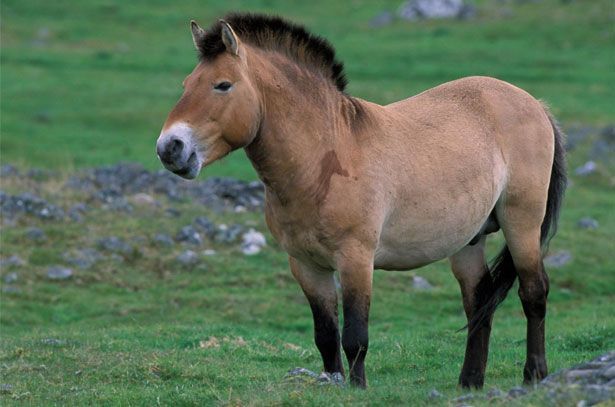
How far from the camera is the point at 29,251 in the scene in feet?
54.8

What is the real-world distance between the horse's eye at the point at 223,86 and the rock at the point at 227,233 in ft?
33.2

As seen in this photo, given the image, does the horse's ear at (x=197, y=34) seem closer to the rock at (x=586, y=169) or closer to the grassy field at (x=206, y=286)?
the grassy field at (x=206, y=286)

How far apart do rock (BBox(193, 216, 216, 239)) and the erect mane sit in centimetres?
954

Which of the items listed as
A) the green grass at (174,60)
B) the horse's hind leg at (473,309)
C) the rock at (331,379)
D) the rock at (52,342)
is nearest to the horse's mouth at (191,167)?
the rock at (331,379)

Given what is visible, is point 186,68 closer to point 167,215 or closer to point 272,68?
point 167,215

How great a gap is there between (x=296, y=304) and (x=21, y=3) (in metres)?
40.0

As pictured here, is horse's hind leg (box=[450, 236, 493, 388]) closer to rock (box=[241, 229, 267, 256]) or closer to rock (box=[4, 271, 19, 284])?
rock (box=[241, 229, 267, 256])

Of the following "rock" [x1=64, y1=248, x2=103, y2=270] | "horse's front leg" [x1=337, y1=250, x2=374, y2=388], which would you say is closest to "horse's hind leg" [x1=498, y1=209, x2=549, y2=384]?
"horse's front leg" [x1=337, y1=250, x2=374, y2=388]

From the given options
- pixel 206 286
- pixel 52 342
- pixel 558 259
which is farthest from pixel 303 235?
pixel 558 259

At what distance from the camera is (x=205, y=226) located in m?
18.1

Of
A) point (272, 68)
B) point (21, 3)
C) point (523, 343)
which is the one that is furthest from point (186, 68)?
point (272, 68)

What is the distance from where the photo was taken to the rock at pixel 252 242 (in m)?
17.5

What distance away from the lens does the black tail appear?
9484mm

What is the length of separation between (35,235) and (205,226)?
2.81 meters
